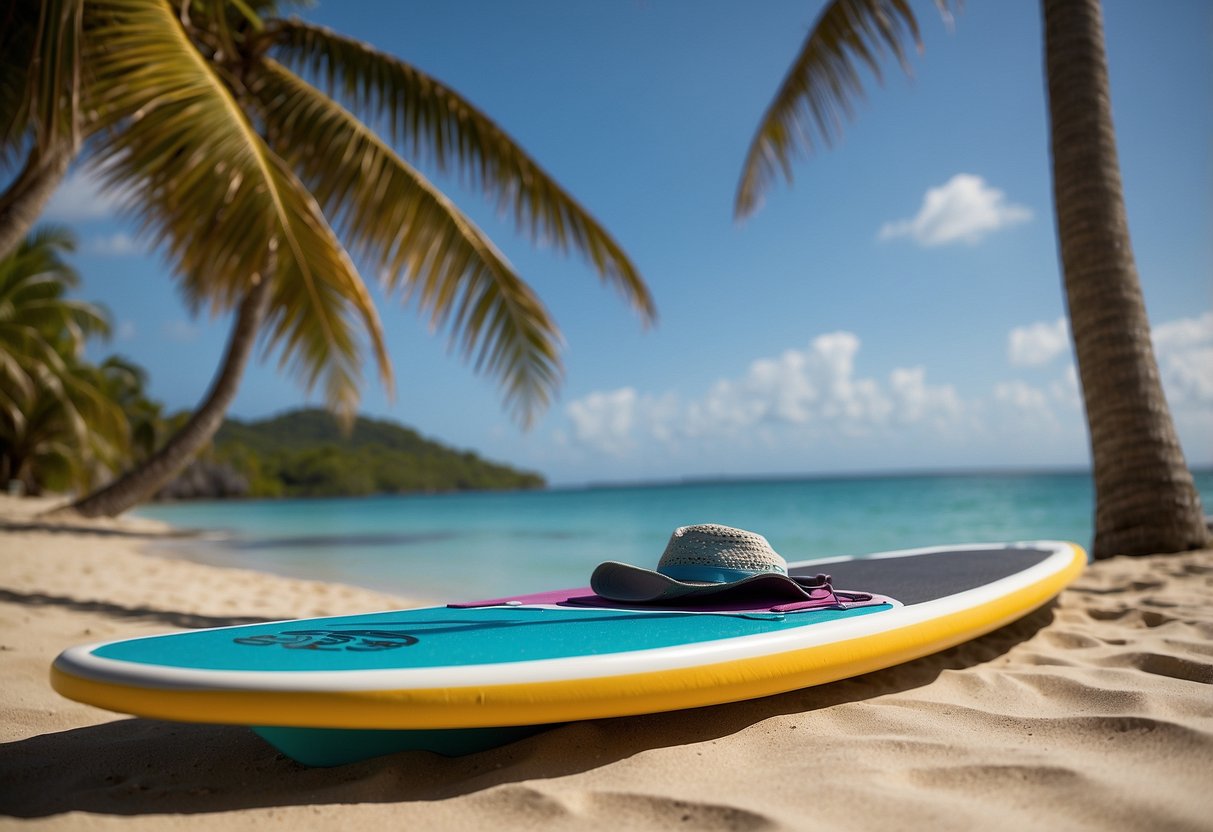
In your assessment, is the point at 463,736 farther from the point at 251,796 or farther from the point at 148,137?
the point at 148,137

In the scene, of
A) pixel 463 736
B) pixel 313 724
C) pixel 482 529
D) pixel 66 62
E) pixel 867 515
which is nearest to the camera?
pixel 313 724

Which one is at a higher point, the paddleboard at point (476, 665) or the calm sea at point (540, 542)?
the paddleboard at point (476, 665)

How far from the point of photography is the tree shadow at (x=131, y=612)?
4.01 meters

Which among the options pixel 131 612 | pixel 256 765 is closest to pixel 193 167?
pixel 131 612

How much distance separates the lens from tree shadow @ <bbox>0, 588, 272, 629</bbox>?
4.01 metres

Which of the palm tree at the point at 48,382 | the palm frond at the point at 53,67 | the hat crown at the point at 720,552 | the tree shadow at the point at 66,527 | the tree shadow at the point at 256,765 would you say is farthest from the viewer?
the palm tree at the point at 48,382

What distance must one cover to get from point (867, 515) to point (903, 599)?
18716 mm

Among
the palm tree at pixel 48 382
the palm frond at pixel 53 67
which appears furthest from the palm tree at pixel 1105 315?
the palm tree at pixel 48 382

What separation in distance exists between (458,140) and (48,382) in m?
14.4

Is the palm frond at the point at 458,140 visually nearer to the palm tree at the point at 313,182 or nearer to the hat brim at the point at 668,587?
the palm tree at the point at 313,182

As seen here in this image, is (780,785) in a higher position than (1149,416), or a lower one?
lower

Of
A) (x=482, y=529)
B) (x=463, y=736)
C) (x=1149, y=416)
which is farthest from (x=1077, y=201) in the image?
(x=482, y=529)

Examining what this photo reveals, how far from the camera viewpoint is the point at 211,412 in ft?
28.5

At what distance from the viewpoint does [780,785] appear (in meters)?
1.66
